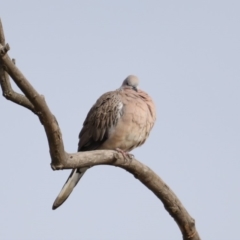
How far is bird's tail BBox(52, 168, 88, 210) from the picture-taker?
5.45 meters

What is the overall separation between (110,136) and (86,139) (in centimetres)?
32

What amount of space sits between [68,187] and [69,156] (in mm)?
1730

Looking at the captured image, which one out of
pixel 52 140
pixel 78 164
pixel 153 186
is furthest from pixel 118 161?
pixel 52 140

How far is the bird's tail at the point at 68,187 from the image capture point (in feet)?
17.9

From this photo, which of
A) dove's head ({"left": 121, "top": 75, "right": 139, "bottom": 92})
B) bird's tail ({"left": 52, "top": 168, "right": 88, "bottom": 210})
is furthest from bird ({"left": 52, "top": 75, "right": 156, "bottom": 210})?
bird's tail ({"left": 52, "top": 168, "right": 88, "bottom": 210})

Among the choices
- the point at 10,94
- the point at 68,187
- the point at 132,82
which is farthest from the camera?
the point at 132,82

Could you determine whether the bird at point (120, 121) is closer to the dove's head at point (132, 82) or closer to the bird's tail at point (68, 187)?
the dove's head at point (132, 82)

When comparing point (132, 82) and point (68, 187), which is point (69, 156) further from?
point (132, 82)

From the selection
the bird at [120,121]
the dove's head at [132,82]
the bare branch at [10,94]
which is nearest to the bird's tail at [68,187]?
the bird at [120,121]

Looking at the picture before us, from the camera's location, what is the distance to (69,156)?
165 inches

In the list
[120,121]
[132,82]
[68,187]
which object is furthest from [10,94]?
[132,82]

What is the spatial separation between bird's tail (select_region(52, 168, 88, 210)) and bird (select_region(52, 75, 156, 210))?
1.80 ft

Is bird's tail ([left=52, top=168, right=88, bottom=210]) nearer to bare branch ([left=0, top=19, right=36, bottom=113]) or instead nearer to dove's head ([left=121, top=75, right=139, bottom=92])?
dove's head ([left=121, top=75, right=139, bottom=92])

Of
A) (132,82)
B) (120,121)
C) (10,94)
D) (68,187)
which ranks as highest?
(132,82)
